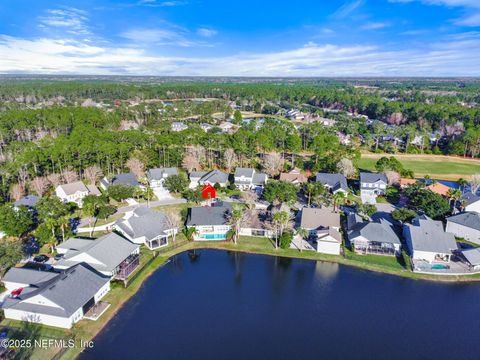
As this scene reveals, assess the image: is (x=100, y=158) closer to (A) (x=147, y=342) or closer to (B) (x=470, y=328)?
(A) (x=147, y=342)

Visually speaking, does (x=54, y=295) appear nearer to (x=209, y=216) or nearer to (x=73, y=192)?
(x=209, y=216)

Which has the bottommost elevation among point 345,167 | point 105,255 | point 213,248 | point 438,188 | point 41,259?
point 213,248

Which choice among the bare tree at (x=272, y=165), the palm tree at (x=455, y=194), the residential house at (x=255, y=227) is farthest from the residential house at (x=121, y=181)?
the palm tree at (x=455, y=194)

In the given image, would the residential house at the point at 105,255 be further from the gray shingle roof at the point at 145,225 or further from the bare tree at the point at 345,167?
the bare tree at the point at 345,167

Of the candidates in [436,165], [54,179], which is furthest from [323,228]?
[436,165]

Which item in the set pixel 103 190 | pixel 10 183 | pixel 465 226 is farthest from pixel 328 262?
pixel 10 183
